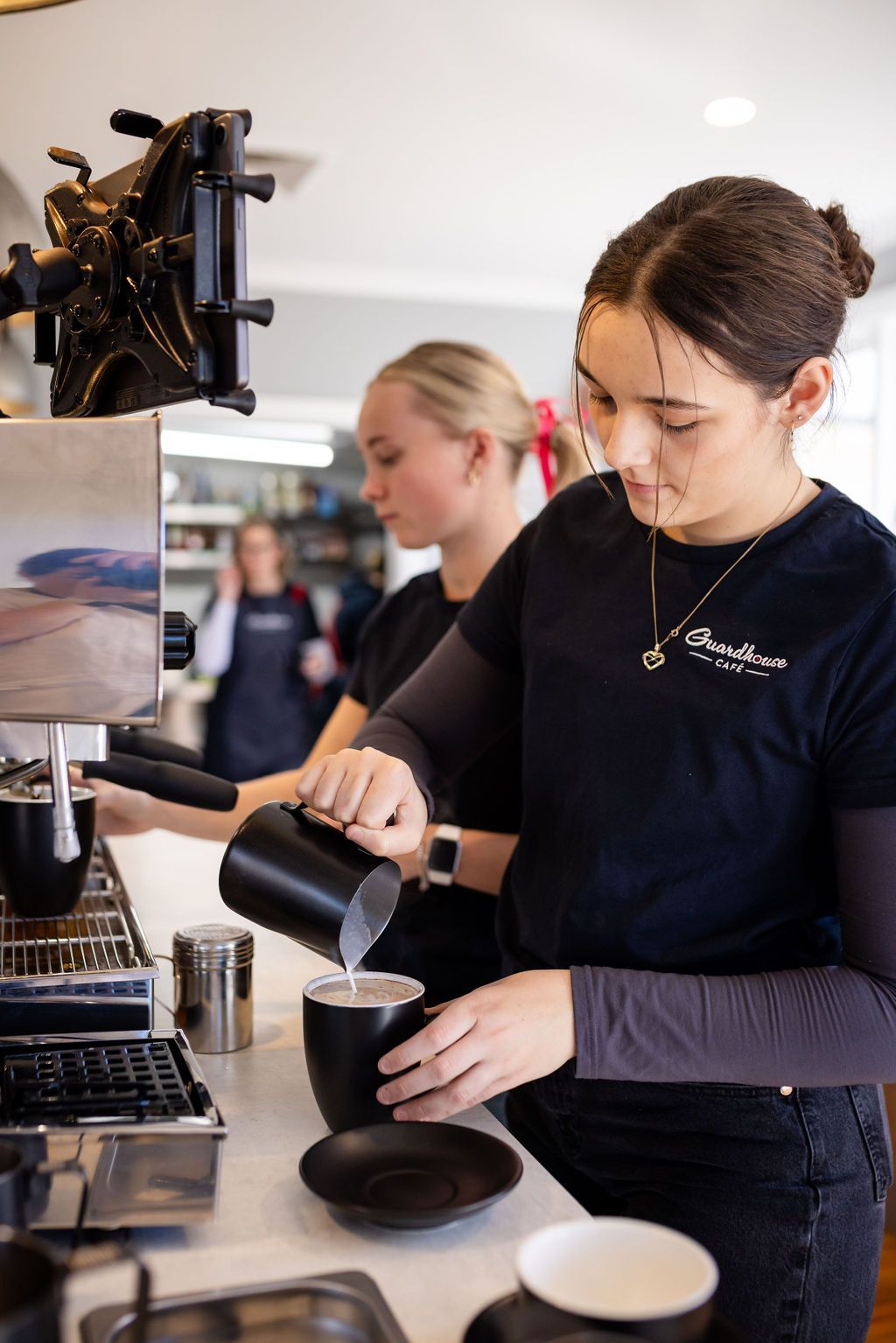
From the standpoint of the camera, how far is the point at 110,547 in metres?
0.76

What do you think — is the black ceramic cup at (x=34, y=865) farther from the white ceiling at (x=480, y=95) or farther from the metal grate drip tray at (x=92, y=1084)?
the white ceiling at (x=480, y=95)

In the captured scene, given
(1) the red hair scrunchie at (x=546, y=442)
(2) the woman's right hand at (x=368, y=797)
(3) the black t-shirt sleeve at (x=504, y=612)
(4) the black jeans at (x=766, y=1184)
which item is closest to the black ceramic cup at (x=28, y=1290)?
(2) the woman's right hand at (x=368, y=797)

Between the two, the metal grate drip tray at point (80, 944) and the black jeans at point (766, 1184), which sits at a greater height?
the metal grate drip tray at point (80, 944)

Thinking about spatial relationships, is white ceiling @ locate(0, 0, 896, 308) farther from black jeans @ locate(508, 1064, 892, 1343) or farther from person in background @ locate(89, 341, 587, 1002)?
black jeans @ locate(508, 1064, 892, 1343)

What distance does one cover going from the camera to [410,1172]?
2.63 feet

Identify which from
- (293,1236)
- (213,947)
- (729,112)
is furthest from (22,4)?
(729,112)

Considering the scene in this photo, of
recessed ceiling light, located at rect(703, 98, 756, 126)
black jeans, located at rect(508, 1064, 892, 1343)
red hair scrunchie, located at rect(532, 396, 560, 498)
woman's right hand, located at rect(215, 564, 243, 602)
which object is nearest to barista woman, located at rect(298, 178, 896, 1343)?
black jeans, located at rect(508, 1064, 892, 1343)

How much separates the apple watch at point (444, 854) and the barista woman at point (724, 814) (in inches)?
15.3

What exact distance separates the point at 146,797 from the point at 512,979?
0.85 meters

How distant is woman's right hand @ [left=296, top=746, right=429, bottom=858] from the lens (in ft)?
3.30

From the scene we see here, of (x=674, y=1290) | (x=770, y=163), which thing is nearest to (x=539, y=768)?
(x=674, y=1290)

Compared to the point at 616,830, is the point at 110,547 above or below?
above

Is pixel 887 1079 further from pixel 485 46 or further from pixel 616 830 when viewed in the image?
pixel 485 46

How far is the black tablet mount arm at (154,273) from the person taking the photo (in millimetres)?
779
